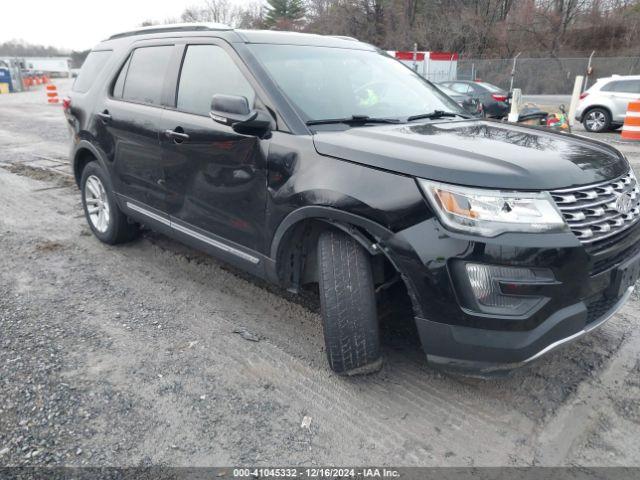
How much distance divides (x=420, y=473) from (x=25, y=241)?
449cm

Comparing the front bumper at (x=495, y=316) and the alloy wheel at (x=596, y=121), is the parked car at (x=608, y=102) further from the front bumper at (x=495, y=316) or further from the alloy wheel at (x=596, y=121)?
the front bumper at (x=495, y=316)

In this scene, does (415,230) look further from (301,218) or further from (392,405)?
(392,405)

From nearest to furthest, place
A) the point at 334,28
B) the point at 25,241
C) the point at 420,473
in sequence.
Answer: the point at 420,473, the point at 25,241, the point at 334,28

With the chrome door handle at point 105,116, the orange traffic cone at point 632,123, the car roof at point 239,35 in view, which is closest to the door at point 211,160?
the car roof at point 239,35

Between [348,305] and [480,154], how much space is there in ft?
3.29

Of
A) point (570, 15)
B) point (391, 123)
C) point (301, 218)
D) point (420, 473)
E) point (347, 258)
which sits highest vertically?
point (570, 15)

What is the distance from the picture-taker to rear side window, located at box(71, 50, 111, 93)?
184 inches

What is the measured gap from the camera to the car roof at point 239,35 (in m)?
3.35

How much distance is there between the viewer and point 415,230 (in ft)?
7.55

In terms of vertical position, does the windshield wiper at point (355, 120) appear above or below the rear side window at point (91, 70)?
below

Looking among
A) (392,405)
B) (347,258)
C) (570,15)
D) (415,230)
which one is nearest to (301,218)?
(347,258)

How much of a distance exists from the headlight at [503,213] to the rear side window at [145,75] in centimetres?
265

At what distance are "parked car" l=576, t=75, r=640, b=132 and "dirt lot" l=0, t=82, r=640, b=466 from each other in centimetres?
1183

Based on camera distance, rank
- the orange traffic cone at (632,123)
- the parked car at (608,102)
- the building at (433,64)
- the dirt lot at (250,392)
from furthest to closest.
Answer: the building at (433,64), the parked car at (608,102), the orange traffic cone at (632,123), the dirt lot at (250,392)
